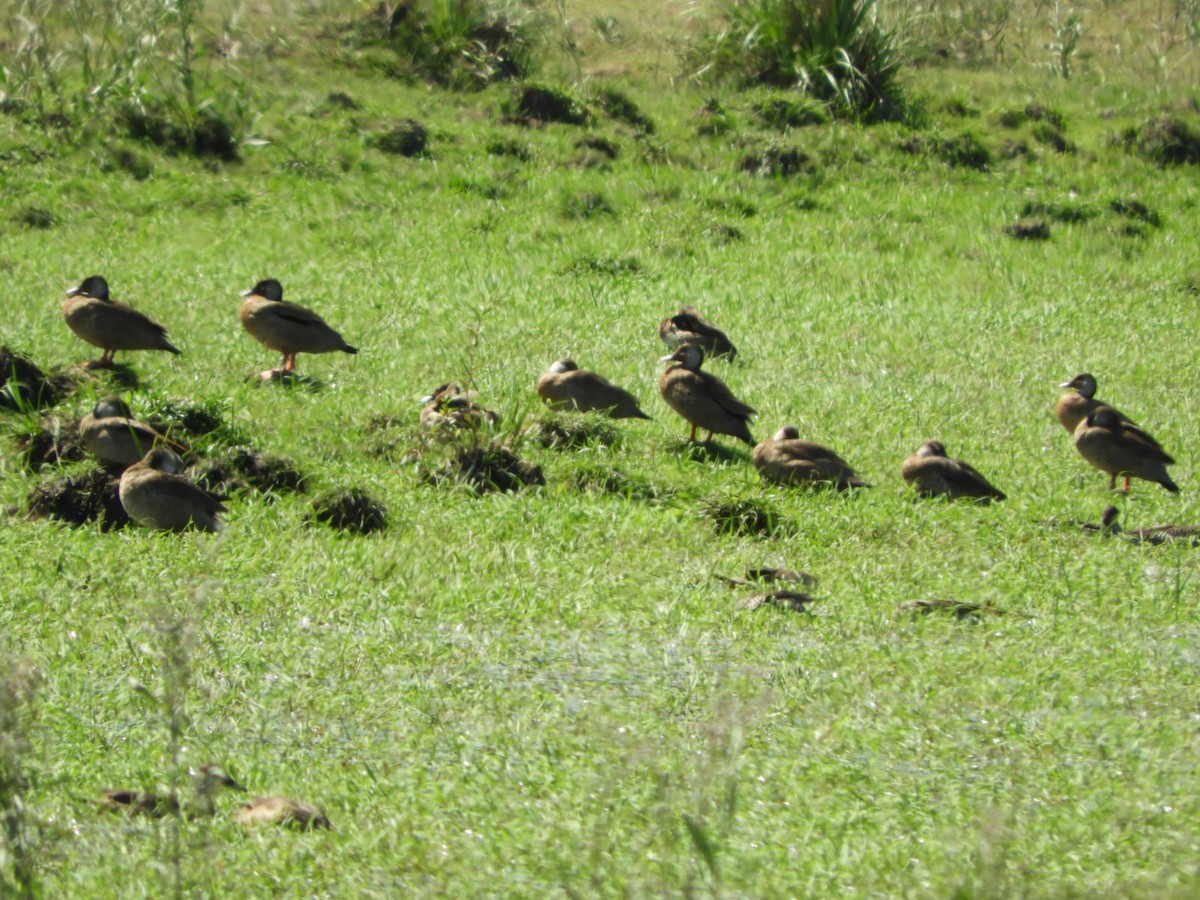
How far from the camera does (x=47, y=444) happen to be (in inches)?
346

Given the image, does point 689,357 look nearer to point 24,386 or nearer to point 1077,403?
point 1077,403

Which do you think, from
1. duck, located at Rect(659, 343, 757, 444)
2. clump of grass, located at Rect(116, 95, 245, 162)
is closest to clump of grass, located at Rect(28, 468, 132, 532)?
duck, located at Rect(659, 343, 757, 444)

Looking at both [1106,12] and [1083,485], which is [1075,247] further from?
[1106,12]

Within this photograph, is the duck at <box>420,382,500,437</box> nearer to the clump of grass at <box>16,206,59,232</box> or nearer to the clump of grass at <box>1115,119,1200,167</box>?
the clump of grass at <box>16,206,59,232</box>

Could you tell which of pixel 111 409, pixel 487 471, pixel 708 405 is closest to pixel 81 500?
pixel 111 409

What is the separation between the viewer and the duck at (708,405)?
984cm

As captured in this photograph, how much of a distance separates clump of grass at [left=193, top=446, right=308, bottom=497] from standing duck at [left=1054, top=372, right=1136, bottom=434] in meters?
4.89

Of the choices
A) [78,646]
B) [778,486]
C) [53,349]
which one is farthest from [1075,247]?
[78,646]

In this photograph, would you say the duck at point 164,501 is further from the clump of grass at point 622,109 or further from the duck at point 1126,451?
the clump of grass at point 622,109

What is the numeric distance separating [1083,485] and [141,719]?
6119 millimetres

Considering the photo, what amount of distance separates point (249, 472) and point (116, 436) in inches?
27.9

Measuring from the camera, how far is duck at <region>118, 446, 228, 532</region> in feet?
25.2

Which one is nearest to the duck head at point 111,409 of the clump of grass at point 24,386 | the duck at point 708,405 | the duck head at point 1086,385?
the clump of grass at point 24,386

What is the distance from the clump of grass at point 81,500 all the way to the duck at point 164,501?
25 centimetres
